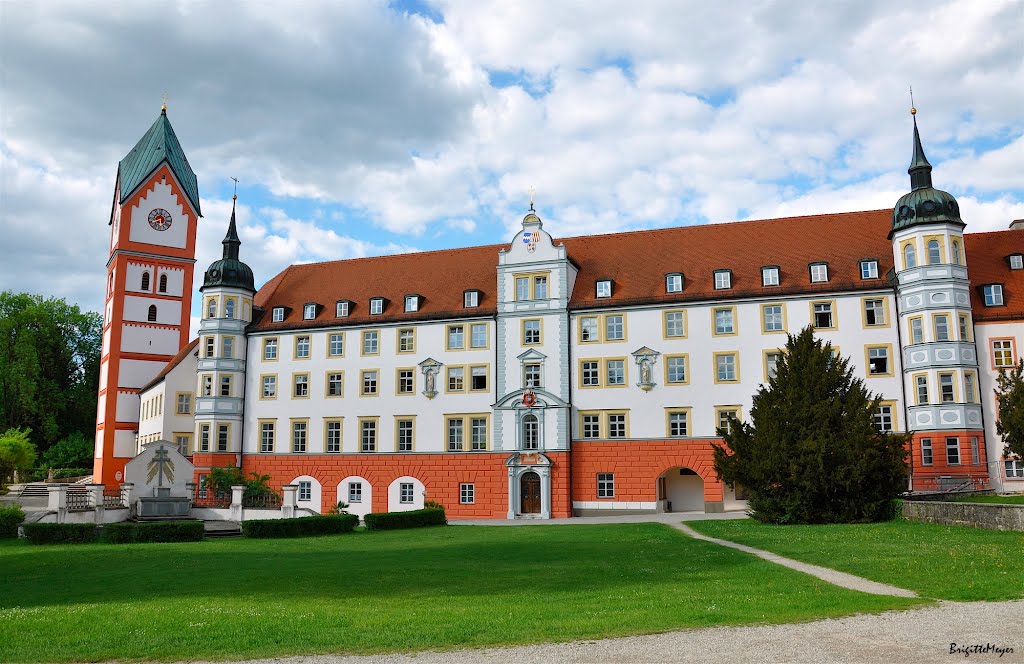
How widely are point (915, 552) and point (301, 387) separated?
38.9 metres

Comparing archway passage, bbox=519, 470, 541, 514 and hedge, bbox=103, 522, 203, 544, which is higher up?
archway passage, bbox=519, 470, 541, 514

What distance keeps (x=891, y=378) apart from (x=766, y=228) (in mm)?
11108

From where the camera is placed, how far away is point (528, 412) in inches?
1852

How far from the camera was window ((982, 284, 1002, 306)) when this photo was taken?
137 ft

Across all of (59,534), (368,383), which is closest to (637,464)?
(368,383)

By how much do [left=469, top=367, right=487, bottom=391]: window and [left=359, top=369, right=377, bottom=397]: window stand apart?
19.7 feet

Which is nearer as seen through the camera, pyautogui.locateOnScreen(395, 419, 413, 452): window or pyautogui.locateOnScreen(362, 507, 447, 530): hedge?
pyautogui.locateOnScreen(362, 507, 447, 530): hedge

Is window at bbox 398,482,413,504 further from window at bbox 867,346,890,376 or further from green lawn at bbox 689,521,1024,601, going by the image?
window at bbox 867,346,890,376

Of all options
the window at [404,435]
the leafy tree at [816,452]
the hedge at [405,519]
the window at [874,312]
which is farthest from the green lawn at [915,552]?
the window at [404,435]

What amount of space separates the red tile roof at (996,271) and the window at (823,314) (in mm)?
6401

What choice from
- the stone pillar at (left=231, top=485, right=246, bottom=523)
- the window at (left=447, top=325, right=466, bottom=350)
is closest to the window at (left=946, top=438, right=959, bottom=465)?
the window at (left=447, top=325, right=466, bottom=350)

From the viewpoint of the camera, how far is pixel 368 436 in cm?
5047

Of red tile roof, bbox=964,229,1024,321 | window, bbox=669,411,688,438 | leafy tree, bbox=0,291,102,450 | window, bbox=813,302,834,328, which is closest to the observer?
red tile roof, bbox=964,229,1024,321

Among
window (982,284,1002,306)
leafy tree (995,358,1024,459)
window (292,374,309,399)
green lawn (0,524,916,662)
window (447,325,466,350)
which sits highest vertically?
window (982,284,1002,306)
